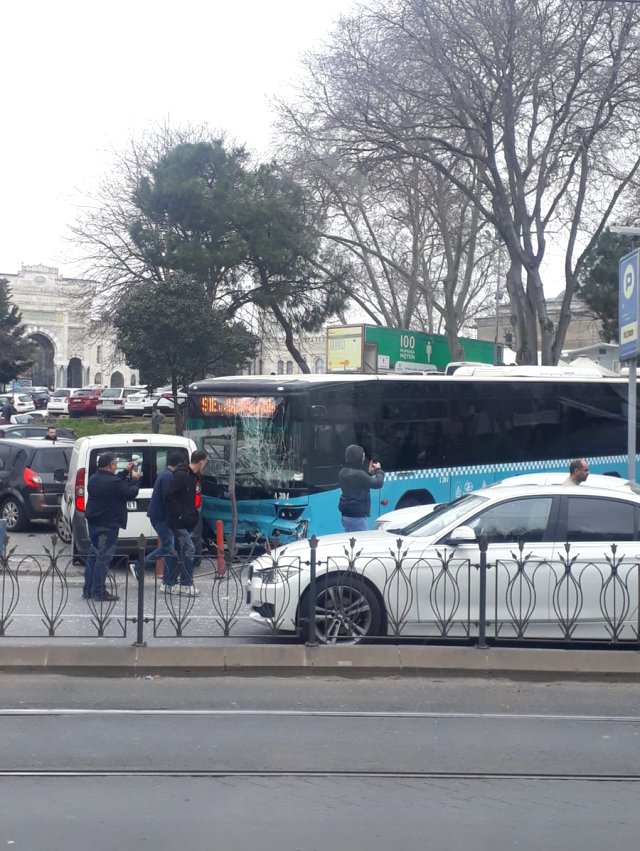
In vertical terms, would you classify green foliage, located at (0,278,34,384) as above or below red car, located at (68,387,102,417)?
above

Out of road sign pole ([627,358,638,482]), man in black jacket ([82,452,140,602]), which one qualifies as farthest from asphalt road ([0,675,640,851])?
road sign pole ([627,358,638,482])

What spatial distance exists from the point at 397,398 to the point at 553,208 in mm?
12693

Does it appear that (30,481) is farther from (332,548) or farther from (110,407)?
(110,407)

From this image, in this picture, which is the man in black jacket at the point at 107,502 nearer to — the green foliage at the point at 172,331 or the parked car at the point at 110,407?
the green foliage at the point at 172,331

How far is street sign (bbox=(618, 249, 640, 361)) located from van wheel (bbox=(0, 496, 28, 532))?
10516mm

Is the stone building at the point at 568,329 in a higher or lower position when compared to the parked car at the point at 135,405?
higher

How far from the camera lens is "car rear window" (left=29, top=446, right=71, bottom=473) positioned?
18.6 m

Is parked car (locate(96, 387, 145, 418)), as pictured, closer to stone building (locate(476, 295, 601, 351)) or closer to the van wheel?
stone building (locate(476, 295, 601, 351))

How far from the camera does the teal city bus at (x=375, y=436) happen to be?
1542 cm

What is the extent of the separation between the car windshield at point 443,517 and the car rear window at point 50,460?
9.92 metres

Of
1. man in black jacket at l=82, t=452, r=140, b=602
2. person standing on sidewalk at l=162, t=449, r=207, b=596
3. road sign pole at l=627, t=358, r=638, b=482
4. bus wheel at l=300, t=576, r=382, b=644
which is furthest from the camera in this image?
road sign pole at l=627, t=358, r=638, b=482

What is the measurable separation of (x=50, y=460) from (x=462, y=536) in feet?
36.5

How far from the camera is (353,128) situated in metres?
24.5

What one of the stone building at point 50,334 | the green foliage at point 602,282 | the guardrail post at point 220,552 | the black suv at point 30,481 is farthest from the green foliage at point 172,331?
the stone building at point 50,334
